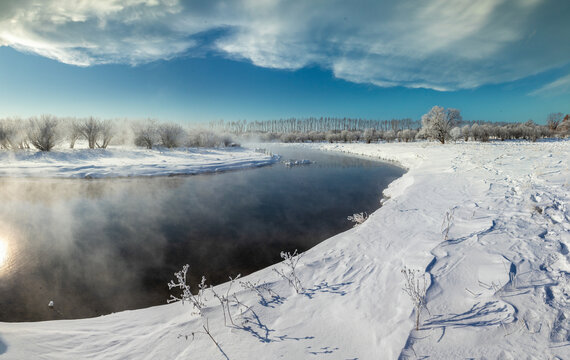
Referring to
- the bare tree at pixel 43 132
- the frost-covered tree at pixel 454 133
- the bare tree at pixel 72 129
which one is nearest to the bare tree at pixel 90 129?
the bare tree at pixel 72 129

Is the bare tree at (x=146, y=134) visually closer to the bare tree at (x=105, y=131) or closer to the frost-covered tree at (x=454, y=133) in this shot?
the bare tree at (x=105, y=131)

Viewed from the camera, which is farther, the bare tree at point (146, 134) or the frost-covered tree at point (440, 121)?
the frost-covered tree at point (440, 121)

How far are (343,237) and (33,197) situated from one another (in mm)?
17098

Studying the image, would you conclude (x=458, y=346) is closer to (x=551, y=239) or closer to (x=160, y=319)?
(x=551, y=239)

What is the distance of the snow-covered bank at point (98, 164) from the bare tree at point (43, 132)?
4.10 feet

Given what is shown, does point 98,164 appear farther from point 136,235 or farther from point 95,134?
point 136,235

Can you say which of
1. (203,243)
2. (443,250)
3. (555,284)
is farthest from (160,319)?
(555,284)

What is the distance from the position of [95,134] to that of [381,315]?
39541mm

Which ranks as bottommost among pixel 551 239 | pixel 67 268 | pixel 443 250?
pixel 67 268

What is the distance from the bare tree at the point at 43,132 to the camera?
26.0 meters

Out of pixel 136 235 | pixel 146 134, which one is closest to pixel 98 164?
pixel 146 134

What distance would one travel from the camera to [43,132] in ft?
85.7

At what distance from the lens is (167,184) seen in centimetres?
1712

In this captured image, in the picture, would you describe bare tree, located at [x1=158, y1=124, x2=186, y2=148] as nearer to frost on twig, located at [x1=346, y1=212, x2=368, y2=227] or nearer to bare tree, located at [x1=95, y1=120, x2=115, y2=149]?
bare tree, located at [x1=95, y1=120, x2=115, y2=149]
